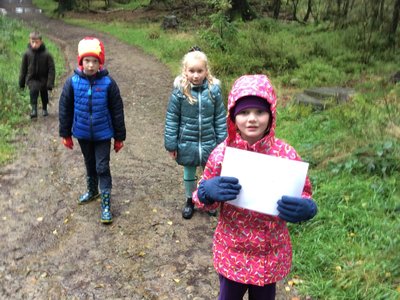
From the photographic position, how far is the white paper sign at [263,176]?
7.43 feet

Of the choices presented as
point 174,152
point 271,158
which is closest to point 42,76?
point 174,152

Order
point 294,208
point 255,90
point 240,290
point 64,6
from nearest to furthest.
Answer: point 294,208
point 255,90
point 240,290
point 64,6

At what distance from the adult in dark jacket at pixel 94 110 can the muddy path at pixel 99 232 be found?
451 millimetres

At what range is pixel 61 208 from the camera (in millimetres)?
5199

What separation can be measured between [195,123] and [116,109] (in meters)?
0.88

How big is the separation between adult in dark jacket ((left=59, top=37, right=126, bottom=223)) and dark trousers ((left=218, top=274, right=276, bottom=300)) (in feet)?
7.93

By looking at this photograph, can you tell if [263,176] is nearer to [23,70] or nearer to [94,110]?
[94,110]

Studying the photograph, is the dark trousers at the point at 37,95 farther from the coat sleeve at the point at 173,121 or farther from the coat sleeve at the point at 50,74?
the coat sleeve at the point at 173,121

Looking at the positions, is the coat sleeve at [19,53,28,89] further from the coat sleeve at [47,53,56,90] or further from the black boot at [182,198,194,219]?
the black boot at [182,198,194,219]

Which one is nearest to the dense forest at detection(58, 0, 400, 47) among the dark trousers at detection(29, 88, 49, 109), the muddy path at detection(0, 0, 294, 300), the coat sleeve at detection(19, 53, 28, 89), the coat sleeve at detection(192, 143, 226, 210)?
the dark trousers at detection(29, 88, 49, 109)

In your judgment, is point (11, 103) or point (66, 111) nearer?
point (66, 111)

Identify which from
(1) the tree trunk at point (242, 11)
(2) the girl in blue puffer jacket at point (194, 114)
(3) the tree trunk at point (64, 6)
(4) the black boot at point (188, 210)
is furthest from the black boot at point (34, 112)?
(3) the tree trunk at point (64, 6)

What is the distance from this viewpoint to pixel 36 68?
8172mm

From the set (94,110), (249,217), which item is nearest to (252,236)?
(249,217)
